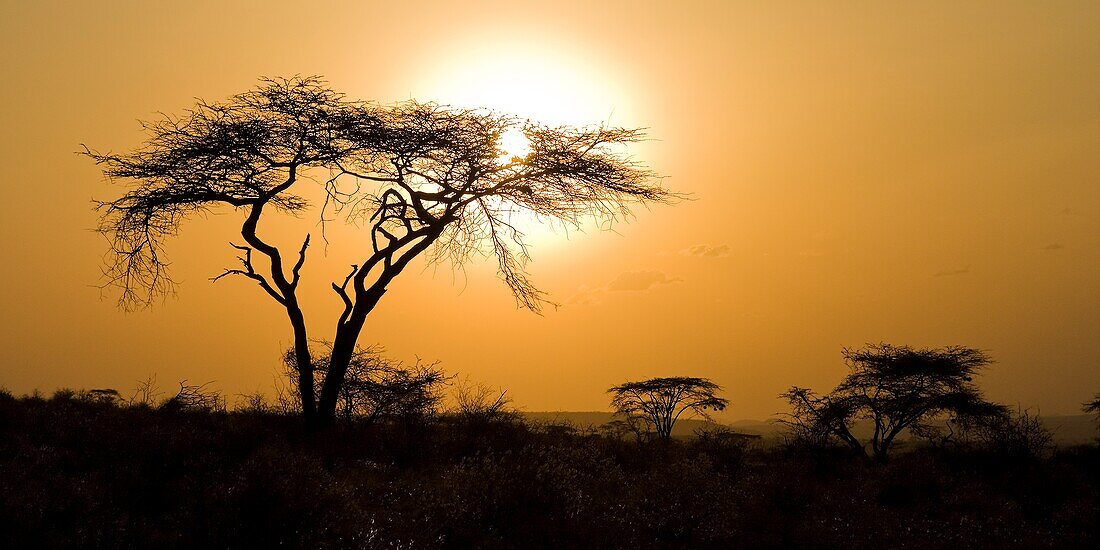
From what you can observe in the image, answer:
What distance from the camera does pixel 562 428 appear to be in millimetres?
18984

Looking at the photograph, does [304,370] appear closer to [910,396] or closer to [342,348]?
[342,348]

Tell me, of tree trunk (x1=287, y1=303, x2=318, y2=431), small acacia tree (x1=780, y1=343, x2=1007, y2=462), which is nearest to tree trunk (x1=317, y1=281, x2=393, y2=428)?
tree trunk (x1=287, y1=303, x2=318, y2=431)

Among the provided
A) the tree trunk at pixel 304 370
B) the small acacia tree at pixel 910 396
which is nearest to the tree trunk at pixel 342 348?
the tree trunk at pixel 304 370

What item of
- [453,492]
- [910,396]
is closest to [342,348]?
[453,492]

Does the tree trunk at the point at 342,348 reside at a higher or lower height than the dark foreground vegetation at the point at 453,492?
higher

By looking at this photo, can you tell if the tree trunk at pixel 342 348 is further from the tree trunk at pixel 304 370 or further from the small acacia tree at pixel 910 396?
the small acacia tree at pixel 910 396

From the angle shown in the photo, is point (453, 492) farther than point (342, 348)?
No

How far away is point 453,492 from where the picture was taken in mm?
7973

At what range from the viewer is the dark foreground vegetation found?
21.3 ft

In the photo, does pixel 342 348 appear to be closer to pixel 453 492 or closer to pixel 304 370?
pixel 304 370

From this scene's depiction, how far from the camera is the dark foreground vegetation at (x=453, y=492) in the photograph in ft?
21.3

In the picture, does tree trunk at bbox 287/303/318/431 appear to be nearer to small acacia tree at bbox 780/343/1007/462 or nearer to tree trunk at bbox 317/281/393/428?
tree trunk at bbox 317/281/393/428

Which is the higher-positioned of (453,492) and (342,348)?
(342,348)

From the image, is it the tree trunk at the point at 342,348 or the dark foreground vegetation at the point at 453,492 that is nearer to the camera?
the dark foreground vegetation at the point at 453,492
